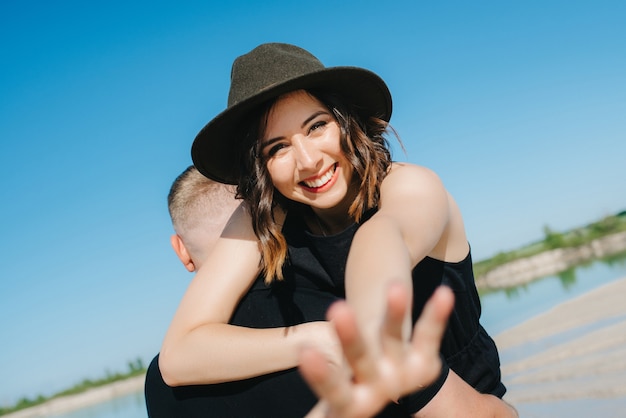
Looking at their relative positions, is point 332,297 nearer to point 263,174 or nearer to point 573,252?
point 263,174

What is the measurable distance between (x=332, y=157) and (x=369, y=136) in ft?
1.37

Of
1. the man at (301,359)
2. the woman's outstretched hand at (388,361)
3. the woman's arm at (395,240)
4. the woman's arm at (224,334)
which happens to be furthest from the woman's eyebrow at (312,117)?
the woman's outstretched hand at (388,361)

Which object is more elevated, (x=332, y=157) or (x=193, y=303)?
(x=332, y=157)

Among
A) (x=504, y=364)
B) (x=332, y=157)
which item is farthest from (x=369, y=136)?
(x=504, y=364)

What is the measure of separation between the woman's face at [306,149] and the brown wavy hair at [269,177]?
54 millimetres

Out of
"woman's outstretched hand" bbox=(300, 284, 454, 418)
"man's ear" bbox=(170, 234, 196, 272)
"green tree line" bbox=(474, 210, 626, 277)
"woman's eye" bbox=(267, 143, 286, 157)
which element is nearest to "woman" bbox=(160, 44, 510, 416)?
"woman's eye" bbox=(267, 143, 286, 157)

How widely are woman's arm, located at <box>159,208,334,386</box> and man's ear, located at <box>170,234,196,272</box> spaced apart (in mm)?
1037

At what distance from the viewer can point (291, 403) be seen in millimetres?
2182

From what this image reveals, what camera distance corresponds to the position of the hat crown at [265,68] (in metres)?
2.51

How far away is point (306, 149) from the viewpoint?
249 cm

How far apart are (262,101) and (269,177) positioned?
0.39m

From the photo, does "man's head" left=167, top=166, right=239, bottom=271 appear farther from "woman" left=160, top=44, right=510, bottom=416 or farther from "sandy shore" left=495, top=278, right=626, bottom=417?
"sandy shore" left=495, top=278, right=626, bottom=417

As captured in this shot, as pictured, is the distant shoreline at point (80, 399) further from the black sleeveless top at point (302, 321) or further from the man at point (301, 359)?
the black sleeveless top at point (302, 321)

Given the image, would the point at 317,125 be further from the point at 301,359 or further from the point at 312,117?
the point at 301,359
